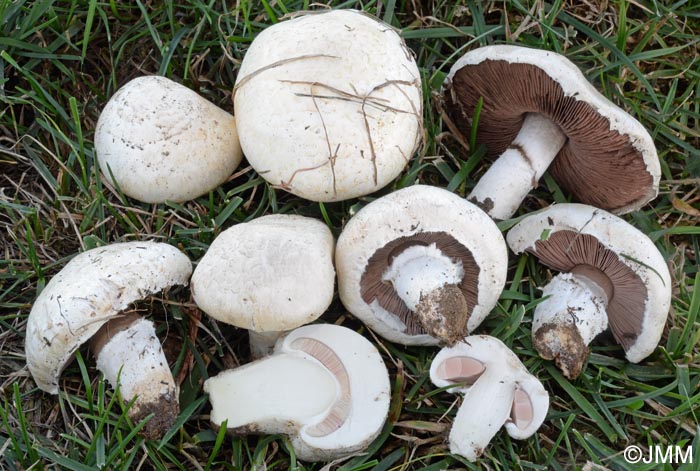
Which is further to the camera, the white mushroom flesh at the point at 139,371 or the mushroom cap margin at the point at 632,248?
the mushroom cap margin at the point at 632,248

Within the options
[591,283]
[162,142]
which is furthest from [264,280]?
[591,283]

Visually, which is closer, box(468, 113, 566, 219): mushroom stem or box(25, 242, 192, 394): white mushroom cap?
box(25, 242, 192, 394): white mushroom cap

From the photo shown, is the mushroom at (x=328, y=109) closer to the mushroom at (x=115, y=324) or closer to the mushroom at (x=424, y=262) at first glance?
the mushroom at (x=424, y=262)

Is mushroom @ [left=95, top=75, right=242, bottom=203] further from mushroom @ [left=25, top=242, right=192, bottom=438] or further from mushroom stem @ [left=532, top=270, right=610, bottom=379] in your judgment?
mushroom stem @ [left=532, top=270, right=610, bottom=379]

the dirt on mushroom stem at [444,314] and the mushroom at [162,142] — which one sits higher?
the mushroom at [162,142]

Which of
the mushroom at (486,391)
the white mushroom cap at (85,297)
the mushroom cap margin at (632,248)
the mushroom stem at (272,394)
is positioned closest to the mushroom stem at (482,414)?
the mushroom at (486,391)

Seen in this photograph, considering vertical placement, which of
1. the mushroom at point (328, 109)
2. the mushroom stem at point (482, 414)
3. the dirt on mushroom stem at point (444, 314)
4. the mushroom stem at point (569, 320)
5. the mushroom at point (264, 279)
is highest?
the mushroom at point (328, 109)

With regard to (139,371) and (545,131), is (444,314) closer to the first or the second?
(545,131)

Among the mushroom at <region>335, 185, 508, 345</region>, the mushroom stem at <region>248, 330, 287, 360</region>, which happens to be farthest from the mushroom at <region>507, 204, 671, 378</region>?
the mushroom stem at <region>248, 330, 287, 360</region>
